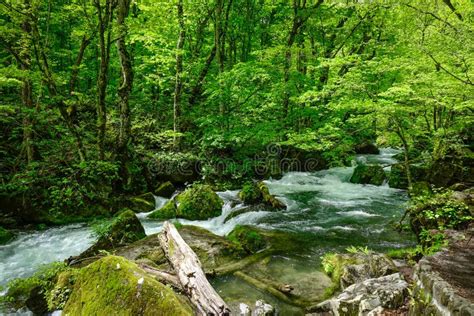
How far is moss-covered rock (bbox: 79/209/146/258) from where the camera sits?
7.84m

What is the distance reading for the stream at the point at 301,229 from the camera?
303 inches

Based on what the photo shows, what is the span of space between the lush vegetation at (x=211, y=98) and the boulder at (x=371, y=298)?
4.50m

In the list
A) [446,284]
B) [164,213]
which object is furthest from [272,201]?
[446,284]

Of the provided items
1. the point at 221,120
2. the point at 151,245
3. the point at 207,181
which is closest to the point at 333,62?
the point at 221,120

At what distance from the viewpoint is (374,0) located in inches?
562

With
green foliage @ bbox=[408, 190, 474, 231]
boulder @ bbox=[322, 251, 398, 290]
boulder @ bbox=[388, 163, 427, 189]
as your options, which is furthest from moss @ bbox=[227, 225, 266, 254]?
boulder @ bbox=[388, 163, 427, 189]

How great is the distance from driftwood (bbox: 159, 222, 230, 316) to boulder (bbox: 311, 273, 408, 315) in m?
2.12

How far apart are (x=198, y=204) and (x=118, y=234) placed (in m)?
3.45

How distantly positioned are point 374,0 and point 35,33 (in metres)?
14.0

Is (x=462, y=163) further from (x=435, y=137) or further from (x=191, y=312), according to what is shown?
(x=191, y=312)

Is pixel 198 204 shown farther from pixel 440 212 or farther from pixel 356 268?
pixel 440 212

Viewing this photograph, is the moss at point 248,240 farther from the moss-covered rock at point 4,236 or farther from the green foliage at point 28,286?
the moss-covered rock at point 4,236

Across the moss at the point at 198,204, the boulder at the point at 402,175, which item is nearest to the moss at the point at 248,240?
the moss at the point at 198,204

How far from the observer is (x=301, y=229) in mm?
10180
